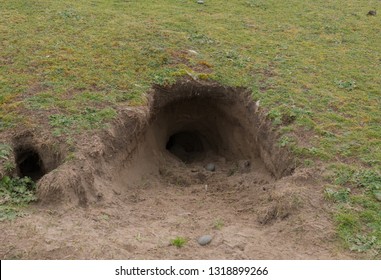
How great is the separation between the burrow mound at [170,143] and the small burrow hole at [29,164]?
90 cm

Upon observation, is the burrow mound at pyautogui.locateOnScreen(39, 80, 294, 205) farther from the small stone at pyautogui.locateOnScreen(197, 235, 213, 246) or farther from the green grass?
the small stone at pyautogui.locateOnScreen(197, 235, 213, 246)

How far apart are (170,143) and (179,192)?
9.59ft

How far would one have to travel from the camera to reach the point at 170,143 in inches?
A: 450

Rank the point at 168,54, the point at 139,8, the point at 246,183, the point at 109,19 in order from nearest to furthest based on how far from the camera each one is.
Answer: the point at 246,183
the point at 168,54
the point at 109,19
the point at 139,8

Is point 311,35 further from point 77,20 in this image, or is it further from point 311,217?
point 311,217

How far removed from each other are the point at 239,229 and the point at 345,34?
9099 millimetres

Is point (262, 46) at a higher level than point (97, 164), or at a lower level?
higher

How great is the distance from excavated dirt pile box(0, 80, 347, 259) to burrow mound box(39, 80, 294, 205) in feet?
0.07

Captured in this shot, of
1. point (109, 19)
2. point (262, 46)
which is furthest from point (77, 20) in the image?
point (262, 46)

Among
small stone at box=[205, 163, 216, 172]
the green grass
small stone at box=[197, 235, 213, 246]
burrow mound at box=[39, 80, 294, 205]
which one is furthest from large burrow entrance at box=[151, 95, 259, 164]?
the green grass

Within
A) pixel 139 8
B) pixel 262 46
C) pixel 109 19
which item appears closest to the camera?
pixel 262 46

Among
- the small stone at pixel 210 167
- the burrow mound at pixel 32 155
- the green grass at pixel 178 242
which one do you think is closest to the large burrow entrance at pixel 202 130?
the small stone at pixel 210 167

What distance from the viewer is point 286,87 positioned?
1021 cm

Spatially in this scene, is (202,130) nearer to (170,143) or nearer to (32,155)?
(170,143)
